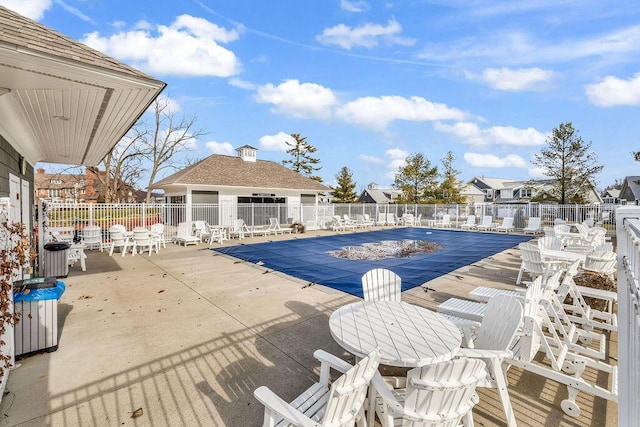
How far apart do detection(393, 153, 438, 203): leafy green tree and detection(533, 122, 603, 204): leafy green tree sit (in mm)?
10600

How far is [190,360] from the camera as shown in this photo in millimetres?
3387

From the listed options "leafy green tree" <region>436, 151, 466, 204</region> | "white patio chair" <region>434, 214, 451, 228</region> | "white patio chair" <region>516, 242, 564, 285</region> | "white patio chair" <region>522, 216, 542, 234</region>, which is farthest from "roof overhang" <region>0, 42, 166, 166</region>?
"leafy green tree" <region>436, 151, 466, 204</region>

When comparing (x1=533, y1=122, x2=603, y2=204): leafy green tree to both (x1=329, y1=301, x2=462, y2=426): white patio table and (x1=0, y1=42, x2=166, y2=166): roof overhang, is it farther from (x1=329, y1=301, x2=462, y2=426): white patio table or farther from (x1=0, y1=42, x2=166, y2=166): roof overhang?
(x1=0, y1=42, x2=166, y2=166): roof overhang

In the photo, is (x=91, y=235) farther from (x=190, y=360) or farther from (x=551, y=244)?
(x=551, y=244)

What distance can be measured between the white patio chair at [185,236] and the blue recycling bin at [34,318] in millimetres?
9214

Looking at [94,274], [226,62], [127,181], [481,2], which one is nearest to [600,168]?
[481,2]

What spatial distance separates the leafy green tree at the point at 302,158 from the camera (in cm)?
4225

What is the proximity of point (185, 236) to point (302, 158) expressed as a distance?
31.4 metres

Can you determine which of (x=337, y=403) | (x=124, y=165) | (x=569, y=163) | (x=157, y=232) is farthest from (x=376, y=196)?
(x=337, y=403)

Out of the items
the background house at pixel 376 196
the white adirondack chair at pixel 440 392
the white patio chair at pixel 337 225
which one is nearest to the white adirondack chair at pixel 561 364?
the white adirondack chair at pixel 440 392

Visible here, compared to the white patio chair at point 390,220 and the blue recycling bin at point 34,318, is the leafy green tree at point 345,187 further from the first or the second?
the blue recycling bin at point 34,318

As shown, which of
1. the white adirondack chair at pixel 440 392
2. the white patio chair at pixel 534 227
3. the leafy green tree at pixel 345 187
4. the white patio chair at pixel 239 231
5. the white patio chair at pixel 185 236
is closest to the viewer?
the white adirondack chair at pixel 440 392

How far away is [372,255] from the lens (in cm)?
1057

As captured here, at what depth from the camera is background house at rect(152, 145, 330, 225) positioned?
17172 millimetres
